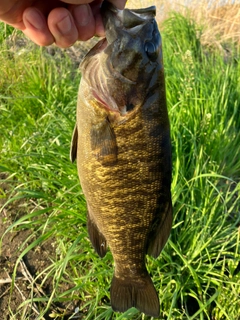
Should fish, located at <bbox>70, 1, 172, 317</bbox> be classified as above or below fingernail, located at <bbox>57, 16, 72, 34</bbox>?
below

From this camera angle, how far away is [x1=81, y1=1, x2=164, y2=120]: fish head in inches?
54.6

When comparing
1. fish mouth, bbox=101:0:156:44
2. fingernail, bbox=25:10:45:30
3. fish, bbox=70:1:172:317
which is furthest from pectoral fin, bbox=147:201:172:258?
fingernail, bbox=25:10:45:30

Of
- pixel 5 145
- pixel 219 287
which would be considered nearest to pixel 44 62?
pixel 5 145

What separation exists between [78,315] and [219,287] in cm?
89

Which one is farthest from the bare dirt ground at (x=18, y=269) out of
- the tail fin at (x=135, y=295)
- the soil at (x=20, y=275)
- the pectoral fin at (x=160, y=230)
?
the pectoral fin at (x=160, y=230)

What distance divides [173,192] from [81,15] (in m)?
1.26

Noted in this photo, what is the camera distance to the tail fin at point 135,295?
5.49 ft

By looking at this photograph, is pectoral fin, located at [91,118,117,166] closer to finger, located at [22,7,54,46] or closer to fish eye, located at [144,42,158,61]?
fish eye, located at [144,42,158,61]

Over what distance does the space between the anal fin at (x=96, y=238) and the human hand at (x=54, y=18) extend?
2.75 ft

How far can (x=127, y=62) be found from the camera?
1.41m

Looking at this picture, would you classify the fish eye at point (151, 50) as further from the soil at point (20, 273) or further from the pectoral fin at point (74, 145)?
the soil at point (20, 273)

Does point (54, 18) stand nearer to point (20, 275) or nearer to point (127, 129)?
point (127, 129)

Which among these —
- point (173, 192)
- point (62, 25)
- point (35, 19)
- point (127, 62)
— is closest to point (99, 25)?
point (62, 25)

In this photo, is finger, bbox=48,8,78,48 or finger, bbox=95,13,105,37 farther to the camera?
finger, bbox=95,13,105,37
